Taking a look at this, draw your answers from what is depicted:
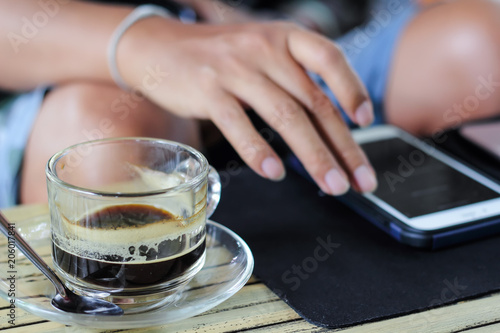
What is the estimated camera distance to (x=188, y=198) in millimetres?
396

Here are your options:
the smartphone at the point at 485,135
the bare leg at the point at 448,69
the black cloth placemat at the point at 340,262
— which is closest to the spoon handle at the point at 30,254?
the black cloth placemat at the point at 340,262

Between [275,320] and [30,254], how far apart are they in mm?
175

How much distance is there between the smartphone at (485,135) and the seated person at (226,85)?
0.13 meters

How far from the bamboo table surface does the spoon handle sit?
3 centimetres

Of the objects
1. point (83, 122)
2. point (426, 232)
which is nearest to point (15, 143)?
point (83, 122)

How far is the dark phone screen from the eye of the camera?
567 mm

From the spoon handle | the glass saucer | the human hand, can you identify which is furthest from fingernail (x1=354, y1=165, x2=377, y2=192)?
the spoon handle

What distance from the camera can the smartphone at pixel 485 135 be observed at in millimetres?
659

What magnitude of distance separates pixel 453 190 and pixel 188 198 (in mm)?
314

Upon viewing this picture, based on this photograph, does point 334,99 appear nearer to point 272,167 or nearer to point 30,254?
point 272,167

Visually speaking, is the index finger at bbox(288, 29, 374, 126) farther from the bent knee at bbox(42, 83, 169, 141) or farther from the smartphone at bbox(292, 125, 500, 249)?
the bent knee at bbox(42, 83, 169, 141)

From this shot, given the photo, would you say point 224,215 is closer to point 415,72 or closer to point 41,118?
point 41,118

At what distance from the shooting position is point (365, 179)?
22.3 inches

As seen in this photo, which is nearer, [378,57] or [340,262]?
[340,262]
